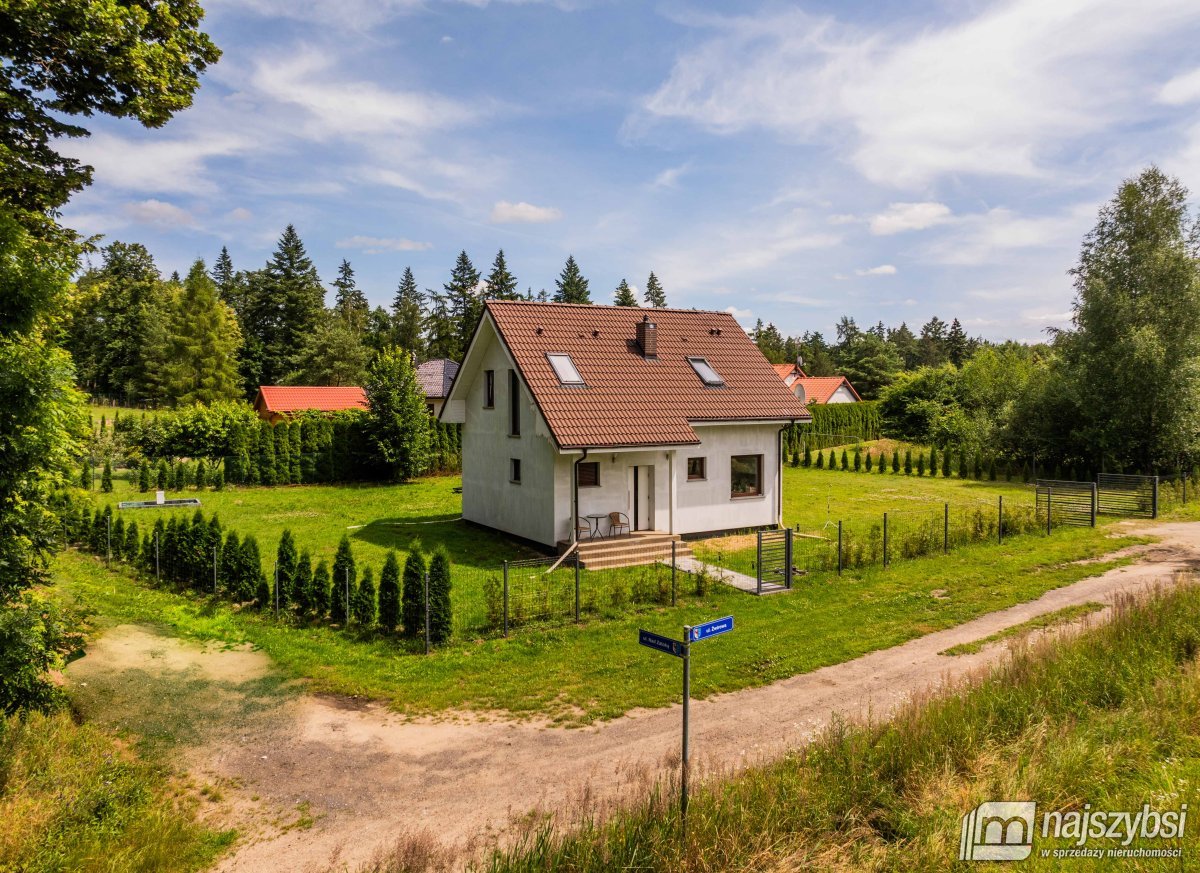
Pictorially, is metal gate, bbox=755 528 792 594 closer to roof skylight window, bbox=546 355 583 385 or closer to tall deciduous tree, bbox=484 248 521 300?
roof skylight window, bbox=546 355 583 385

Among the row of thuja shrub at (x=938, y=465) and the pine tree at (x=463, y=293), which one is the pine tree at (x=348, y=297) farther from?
the row of thuja shrub at (x=938, y=465)

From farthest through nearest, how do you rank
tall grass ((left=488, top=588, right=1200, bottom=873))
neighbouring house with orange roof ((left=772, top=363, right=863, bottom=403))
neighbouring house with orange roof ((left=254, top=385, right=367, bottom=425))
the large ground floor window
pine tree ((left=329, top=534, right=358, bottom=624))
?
neighbouring house with orange roof ((left=772, top=363, right=863, bottom=403)) < neighbouring house with orange roof ((left=254, top=385, right=367, bottom=425)) < the large ground floor window < pine tree ((left=329, top=534, right=358, bottom=624)) < tall grass ((left=488, top=588, right=1200, bottom=873))

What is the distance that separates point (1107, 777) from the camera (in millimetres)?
5969

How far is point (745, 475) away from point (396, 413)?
17.0 m

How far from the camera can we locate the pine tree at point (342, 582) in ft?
40.5

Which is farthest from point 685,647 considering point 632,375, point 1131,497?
point 1131,497

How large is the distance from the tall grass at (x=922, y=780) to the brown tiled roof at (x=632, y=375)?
10.8 meters

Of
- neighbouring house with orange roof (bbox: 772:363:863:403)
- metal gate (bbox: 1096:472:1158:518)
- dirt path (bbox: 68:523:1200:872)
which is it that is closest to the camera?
dirt path (bbox: 68:523:1200:872)

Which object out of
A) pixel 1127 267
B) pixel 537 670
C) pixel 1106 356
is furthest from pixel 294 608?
pixel 1127 267

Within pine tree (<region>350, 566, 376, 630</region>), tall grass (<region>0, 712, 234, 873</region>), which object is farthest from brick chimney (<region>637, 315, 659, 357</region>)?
tall grass (<region>0, 712, 234, 873</region>)

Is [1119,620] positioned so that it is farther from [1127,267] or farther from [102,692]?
[1127,267]

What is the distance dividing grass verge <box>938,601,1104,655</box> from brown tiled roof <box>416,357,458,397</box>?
131 feet

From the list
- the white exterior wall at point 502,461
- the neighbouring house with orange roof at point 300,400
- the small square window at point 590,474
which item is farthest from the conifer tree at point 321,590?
the neighbouring house with orange roof at point 300,400

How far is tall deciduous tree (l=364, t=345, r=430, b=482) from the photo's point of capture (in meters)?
30.7
